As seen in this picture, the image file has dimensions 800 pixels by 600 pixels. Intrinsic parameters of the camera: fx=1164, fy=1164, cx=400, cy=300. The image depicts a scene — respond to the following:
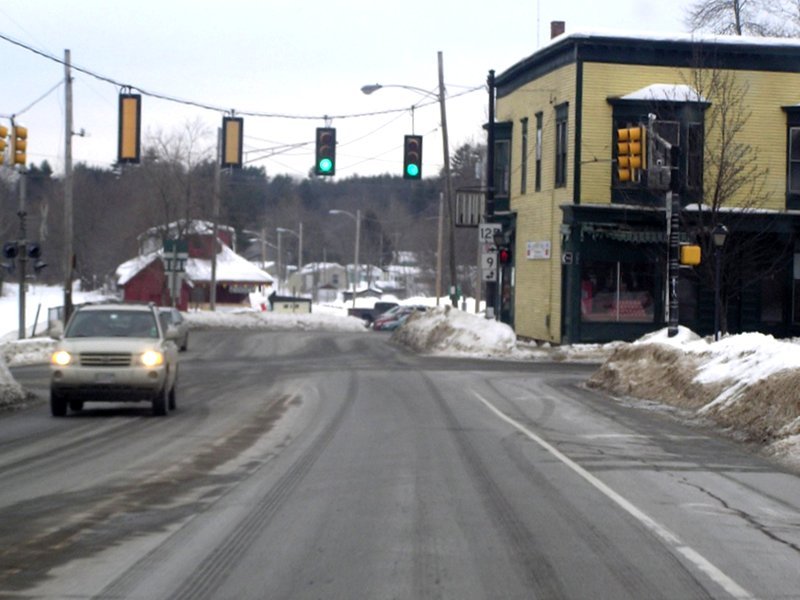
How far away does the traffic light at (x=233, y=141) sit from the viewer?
28.0 meters

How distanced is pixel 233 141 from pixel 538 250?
54.7 feet

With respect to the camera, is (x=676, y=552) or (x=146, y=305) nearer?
(x=676, y=552)

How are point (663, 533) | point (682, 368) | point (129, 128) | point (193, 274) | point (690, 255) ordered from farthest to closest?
point (193, 274) → point (129, 128) → point (690, 255) → point (682, 368) → point (663, 533)

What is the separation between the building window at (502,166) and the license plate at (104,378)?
97.1 ft

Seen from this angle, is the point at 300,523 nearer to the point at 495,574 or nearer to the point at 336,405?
the point at 495,574

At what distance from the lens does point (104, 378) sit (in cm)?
1838

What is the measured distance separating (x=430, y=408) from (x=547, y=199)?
2178 cm

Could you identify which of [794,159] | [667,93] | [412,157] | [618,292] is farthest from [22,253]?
[794,159]

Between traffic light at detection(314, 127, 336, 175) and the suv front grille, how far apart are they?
13.3m

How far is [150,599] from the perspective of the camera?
7.22 metres

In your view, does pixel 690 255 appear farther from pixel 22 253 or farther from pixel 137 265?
pixel 137 265

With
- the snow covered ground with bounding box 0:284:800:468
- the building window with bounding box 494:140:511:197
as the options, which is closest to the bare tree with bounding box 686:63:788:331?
the snow covered ground with bounding box 0:284:800:468

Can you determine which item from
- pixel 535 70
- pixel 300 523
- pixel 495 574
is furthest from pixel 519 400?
pixel 535 70

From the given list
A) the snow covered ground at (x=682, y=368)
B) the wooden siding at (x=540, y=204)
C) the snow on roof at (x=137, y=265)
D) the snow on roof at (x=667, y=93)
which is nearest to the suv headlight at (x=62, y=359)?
the snow covered ground at (x=682, y=368)
